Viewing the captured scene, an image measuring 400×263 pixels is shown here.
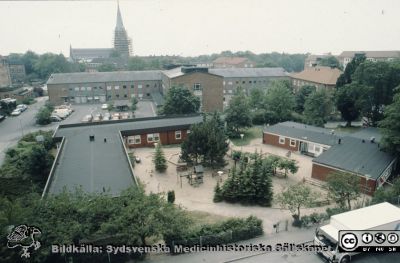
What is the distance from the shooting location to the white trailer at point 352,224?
48.4 feet

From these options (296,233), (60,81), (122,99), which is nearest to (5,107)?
(60,81)

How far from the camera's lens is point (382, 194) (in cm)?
1975

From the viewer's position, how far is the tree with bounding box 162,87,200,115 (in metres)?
45.3

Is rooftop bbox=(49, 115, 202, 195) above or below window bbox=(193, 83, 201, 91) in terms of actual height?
below

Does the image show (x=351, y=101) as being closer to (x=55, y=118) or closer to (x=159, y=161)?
(x=159, y=161)

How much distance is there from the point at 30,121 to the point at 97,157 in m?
31.7

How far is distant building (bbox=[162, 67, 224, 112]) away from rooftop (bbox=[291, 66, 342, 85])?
2095 centimetres

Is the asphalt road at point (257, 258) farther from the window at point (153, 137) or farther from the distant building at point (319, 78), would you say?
the distant building at point (319, 78)

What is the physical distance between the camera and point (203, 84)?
5500 centimetres

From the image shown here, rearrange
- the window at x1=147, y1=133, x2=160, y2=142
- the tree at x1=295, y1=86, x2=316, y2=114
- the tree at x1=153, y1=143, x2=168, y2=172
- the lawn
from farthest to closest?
the tree at x1=295, y1=86, x2=316, y2=114 < the lawn < the window at x1=147, y1=133, x2=160, y2=142 < the tree at x1=153, y1=143, x2=168, y2=172

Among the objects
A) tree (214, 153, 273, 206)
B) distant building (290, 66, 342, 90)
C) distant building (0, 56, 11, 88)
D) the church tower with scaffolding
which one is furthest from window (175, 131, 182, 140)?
the church tower with scaffolding

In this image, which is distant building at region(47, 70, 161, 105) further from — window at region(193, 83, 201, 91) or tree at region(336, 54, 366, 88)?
tree at region(336, 54, 366, 88)

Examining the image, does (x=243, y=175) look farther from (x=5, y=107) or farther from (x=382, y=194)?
(x=5, y=107)

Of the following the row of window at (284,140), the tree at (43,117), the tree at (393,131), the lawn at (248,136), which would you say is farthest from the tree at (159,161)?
the tree at (43,117)
